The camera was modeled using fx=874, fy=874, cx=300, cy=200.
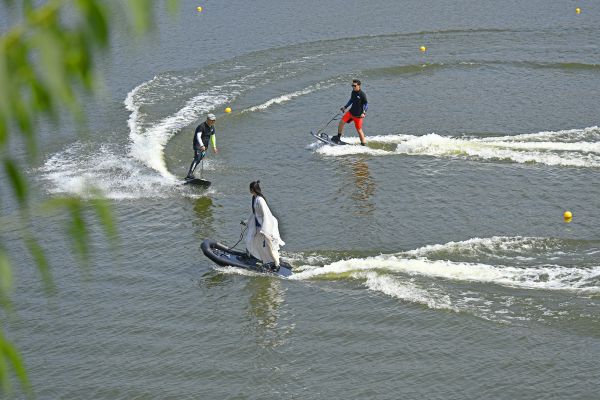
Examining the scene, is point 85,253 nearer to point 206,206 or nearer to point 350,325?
point 350,325

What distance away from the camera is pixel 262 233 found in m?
19.3

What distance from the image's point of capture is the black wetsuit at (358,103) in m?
28.1

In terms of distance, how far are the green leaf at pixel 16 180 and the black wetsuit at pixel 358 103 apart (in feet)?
82.1

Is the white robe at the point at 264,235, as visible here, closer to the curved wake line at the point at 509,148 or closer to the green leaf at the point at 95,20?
the curved wake line at the point at 509,148

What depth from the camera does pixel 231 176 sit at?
2644 centimetres

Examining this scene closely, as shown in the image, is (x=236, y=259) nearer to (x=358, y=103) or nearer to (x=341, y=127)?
(x=341, y=127)

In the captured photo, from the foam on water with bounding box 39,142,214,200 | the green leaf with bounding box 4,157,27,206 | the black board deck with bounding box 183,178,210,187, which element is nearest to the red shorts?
the foam on water with bounding box 39,142,214,200

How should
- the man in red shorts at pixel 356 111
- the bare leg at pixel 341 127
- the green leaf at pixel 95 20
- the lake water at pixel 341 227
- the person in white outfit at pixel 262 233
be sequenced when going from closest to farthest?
the green leaf at pixel 95 20 < the lake water at pixel 341 227 < the person in white outfit at pixel 262 233 < the man in red shorts at pixel 356 111 < the bare leg at pixel 341 127

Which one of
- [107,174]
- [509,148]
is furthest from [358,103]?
[107,174]

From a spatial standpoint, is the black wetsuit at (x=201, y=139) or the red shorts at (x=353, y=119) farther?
the red shorts at (x=353, y=119)

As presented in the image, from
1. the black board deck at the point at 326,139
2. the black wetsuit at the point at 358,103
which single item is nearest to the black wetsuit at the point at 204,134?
the black board deck at the point at 326,139

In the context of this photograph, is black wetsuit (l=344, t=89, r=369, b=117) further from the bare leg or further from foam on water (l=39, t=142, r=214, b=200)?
foam on water (l=39, t=142, r=214, b=200)

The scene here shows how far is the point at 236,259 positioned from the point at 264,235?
1.32m

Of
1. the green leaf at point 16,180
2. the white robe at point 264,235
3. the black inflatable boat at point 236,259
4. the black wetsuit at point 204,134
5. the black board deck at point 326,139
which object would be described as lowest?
the black inflatable boat at point 236,259
